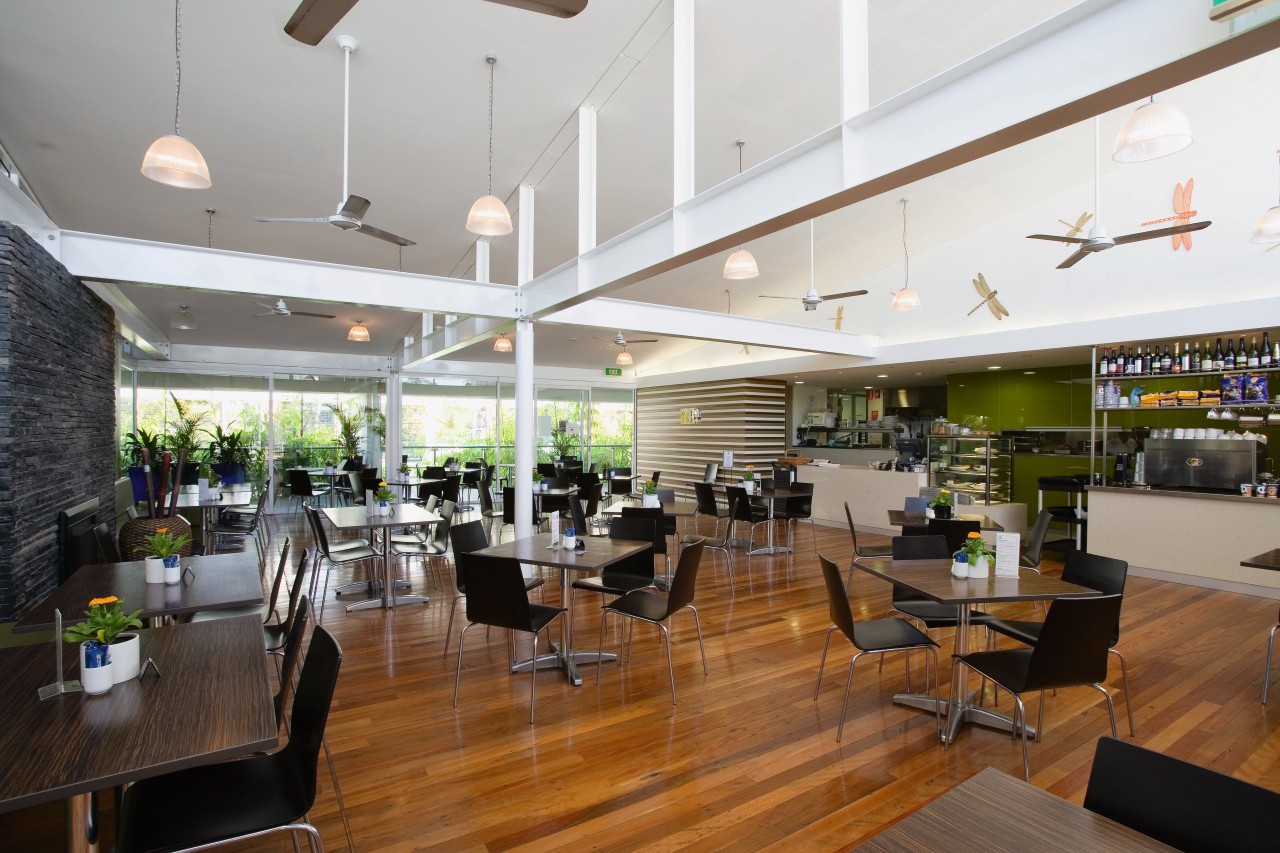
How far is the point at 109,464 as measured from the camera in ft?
19.4

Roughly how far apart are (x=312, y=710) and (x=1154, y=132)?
201 inches

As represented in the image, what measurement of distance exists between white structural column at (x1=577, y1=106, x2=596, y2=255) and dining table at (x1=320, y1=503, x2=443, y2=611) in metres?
2.68

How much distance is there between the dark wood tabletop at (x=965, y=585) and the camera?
3.03 m

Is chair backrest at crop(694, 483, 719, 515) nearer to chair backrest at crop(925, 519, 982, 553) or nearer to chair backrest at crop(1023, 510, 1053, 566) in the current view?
chair backrest at crop(925, 519, 982, 553)

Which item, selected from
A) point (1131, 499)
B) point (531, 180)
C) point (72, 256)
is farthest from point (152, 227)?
point (1131, 499)

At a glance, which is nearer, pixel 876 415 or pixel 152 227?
pixel 152 227

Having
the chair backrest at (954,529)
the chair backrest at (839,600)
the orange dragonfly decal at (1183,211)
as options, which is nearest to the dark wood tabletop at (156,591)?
the chair backrest at (839,600)

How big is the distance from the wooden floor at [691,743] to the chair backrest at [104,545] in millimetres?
1624

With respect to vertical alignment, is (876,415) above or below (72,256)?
below

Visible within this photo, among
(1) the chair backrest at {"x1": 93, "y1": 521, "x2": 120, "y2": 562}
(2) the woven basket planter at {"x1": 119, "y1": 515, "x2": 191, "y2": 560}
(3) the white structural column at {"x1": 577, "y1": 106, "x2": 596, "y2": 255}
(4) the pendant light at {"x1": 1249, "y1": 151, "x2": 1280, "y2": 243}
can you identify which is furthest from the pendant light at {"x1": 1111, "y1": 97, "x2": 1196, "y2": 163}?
(1) the chair backrest at {"x1": 93, "y1": 521, "x2": 120, "y2": 562}

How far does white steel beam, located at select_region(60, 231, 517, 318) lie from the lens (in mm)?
4488

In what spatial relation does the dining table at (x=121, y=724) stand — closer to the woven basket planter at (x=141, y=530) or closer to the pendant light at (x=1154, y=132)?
the woven basket planter at (x=141, y=530)

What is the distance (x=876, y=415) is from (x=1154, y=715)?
34.1 ft

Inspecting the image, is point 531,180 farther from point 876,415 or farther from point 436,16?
point 876,415
